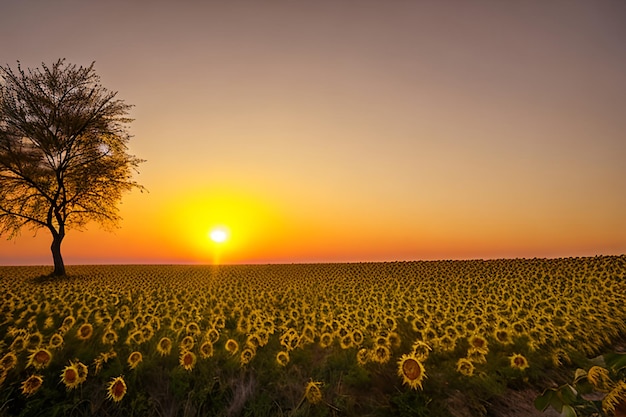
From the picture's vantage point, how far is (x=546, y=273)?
19.9 meters

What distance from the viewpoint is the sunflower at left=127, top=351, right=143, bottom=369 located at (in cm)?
645

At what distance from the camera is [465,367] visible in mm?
6727

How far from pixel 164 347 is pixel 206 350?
90cm

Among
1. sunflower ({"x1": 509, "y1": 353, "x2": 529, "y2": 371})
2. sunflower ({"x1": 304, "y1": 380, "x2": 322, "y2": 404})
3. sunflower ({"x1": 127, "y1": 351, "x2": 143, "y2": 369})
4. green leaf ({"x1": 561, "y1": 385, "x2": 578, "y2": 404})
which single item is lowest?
sunflower ({"x1": 304, "y1": 380, "x2": 322, "y2": 404})

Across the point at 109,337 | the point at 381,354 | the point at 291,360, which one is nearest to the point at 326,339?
the point at 291,360

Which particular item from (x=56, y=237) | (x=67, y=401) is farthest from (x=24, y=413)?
(x=56, y=237)

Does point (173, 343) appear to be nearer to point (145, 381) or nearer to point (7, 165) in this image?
point (145, 381)

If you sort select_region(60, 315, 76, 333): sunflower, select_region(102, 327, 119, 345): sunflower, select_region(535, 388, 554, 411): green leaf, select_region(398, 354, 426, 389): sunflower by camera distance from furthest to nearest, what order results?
select_region(60, 315, 76, 333): sunflower, select_region(102, 327, 119, 345): sunflower, select_region(398, 354, 426, 389): sunflower, select_region(535, 388, 554, 411): green leaf

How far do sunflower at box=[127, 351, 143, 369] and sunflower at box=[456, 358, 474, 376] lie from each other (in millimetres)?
5757

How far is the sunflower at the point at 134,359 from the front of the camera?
6449 millimetres

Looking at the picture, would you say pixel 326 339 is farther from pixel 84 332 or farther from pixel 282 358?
pixel 84 332

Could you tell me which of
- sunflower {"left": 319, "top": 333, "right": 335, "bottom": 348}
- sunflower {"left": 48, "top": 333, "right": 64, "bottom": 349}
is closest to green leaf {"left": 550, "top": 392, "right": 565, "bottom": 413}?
sunflower {"left": 319, "top": 333, "right": 335, "bottom": 348}

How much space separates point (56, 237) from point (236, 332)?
2600 centimetres

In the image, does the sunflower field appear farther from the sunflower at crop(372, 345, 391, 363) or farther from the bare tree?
the bare tree
